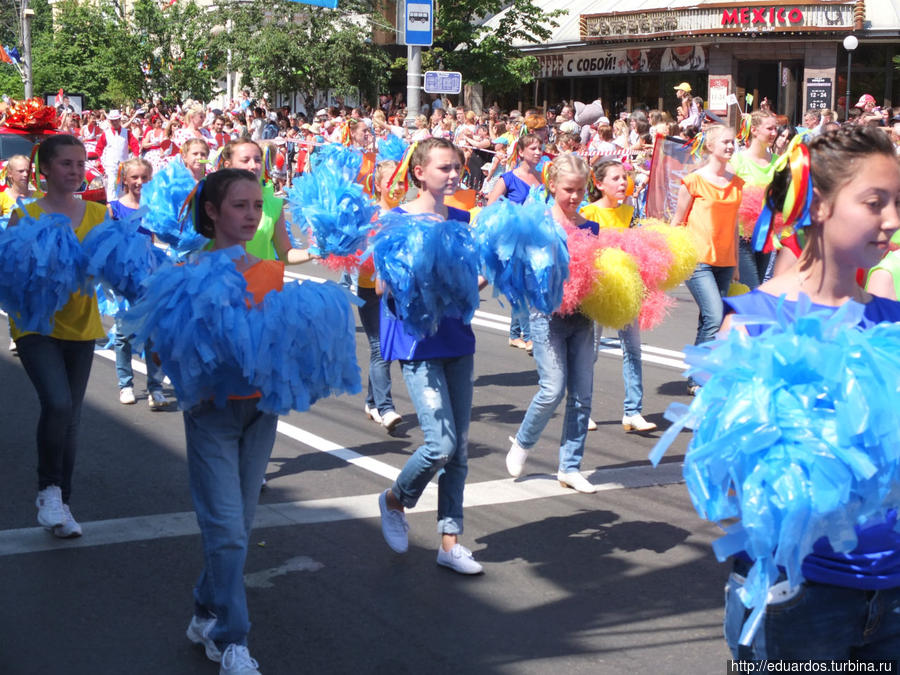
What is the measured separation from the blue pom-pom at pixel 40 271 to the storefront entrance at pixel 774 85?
29495 millimetres

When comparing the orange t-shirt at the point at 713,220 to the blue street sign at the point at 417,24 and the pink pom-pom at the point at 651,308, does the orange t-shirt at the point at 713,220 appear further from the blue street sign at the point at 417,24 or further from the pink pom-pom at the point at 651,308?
the blue street sign at the point at 417,24

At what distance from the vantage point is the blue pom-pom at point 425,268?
4816 mm

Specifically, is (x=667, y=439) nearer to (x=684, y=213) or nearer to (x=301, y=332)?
(x=301, y=332)

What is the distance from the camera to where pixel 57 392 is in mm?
5445

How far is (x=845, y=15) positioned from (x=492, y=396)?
85.2ft

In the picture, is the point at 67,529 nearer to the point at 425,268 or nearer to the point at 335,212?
the point at 335,212

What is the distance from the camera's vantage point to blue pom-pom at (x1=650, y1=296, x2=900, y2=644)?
2.40m

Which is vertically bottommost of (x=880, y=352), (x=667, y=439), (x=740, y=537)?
(x=740, y=537)

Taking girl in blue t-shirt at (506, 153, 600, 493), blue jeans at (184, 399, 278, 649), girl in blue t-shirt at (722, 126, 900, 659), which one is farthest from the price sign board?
girl in blue t-shirt at (722, 126, 900, 659)

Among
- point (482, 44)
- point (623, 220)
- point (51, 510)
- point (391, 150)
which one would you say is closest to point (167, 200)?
point (51, 510)

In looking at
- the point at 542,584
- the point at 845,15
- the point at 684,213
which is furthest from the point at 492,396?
the point at 845,15

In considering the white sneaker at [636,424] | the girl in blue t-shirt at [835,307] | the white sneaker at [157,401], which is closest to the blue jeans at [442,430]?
the girl in blue t-shirt at [835,307]

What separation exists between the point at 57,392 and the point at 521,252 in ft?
7.46

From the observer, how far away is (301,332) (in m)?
3.97
